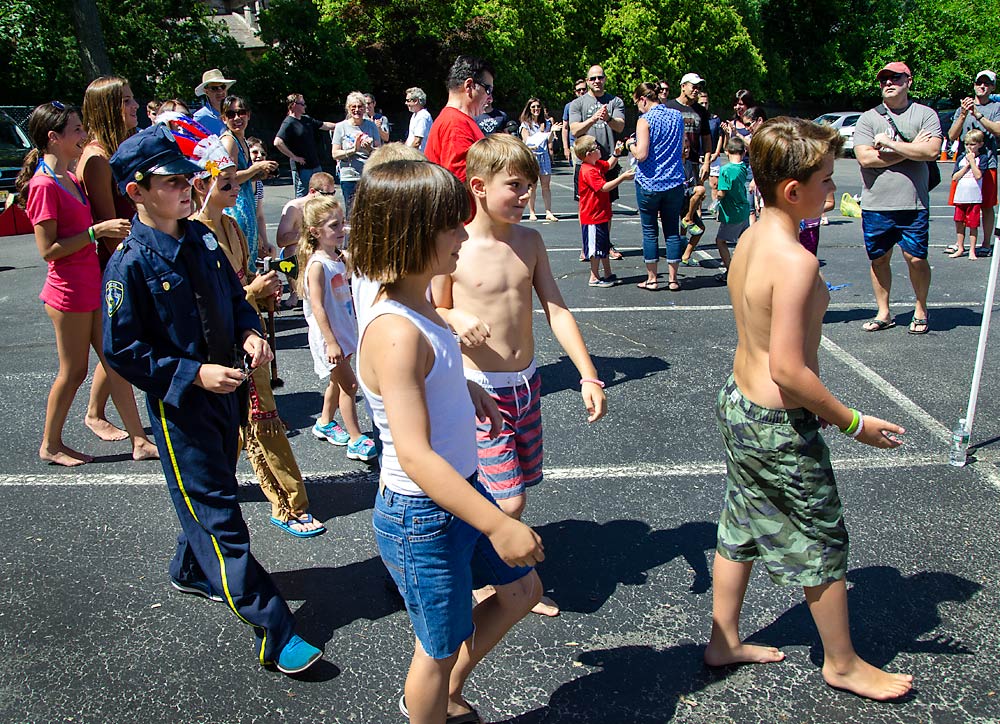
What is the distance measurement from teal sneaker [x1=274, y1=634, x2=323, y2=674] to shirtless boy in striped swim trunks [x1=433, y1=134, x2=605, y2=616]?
83cm

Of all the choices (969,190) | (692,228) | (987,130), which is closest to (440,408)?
(692,228)

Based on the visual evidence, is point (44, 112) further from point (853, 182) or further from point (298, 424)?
point (853, 182)

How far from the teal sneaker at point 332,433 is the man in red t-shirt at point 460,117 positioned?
169 cm

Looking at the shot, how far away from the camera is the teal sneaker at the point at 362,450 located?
15.5 feet

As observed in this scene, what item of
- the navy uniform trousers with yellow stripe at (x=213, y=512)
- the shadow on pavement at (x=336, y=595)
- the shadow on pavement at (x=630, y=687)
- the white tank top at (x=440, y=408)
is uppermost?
the white tank top at (x=440, y=408)

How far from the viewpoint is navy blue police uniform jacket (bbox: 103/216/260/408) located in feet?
9.05

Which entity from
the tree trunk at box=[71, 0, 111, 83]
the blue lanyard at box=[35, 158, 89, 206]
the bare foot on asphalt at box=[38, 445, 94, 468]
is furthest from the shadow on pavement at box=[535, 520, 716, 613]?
the tree trunk at box=[71, 0, 111, 83]

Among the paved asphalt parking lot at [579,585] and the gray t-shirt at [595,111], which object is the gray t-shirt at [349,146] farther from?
the paved asphalt parking lot at [579,585]

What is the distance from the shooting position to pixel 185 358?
2877mm

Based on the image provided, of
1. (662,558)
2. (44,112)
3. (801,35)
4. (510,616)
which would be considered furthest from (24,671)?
(801,35)

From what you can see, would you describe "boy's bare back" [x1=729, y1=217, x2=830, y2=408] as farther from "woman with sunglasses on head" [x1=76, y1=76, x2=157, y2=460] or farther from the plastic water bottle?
"woman with sunglasses on head" [x1=76, y1=76, x2=157, y2=460]

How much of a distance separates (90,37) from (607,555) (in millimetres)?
22136

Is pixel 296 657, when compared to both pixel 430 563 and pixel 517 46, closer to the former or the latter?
pixel 430 563

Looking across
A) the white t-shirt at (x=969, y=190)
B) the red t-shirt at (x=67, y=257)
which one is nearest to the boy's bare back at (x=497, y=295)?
the red t-shirt at (x=67, y=257)
